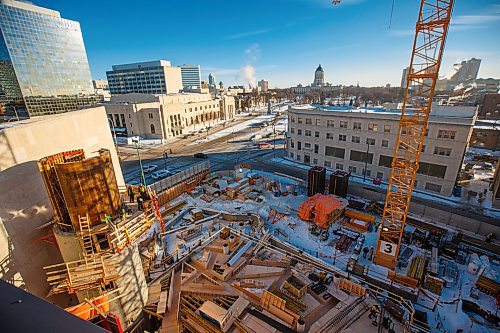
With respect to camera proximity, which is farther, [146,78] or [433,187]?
[146,78]

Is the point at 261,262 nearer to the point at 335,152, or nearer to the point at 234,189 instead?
the point at 234,189

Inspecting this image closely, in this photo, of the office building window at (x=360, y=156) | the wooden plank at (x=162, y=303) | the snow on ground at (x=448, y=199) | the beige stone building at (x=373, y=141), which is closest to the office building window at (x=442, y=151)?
the beige stone building at (x=373, y=141)

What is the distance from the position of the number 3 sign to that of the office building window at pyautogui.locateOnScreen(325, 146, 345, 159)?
22.1 metres

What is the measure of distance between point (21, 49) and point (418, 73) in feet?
341

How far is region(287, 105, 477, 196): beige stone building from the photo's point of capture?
30.4 metres

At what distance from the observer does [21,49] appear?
2869 inches

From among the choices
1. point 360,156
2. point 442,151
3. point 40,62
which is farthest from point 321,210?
point 40,62

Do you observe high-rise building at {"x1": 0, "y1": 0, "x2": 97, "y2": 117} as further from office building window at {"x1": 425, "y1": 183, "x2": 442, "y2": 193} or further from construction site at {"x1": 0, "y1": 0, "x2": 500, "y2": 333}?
office building window at {"x1": 425, "y1": 183, "x2": 442, "y2": 193}

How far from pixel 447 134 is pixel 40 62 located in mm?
108508

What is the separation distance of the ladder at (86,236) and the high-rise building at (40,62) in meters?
82.7

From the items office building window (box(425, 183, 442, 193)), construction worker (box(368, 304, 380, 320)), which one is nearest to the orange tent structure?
construction worker (box(368, 304, 380, 320))

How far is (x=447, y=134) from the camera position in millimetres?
30359

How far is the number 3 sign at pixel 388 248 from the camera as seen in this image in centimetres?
1930

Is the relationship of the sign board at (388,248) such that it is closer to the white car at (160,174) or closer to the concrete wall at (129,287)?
the concrete wall at (129,287)
